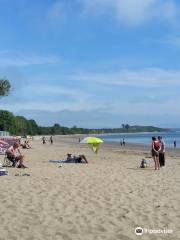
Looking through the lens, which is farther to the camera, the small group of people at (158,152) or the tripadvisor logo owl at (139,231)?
the small group of people at (158,152)

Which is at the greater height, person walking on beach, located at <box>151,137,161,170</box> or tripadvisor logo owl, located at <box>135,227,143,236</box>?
person walking on beach, located at <box>151,137,161,170</box>

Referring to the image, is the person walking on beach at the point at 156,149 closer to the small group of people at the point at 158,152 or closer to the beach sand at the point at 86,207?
the small group of people at the point at 158,152

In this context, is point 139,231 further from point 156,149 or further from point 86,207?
point 156,149

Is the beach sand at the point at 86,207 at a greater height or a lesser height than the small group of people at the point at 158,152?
lesser

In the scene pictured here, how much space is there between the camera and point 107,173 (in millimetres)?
16203

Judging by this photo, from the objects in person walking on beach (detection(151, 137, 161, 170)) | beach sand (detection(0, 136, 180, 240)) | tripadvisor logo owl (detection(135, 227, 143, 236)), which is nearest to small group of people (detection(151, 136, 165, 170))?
person walking on beach (detection(151, 137, 161, 170))

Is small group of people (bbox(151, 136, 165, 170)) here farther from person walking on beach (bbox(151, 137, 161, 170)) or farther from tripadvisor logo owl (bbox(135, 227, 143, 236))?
tripadvisor logo owl (bbox(135, 227, 143, 236))

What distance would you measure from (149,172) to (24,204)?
8216mm

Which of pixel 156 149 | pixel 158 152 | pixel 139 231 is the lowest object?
pixel 139 231

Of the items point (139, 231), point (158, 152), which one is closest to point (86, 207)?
point (139, 231)

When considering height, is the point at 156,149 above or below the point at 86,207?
above

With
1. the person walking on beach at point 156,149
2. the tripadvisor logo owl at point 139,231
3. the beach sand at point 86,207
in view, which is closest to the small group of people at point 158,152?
the person walking on beach at point 156,149

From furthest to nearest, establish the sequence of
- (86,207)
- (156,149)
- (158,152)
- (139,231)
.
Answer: (156,149) → (158,152) → (86,207) → (139,231)

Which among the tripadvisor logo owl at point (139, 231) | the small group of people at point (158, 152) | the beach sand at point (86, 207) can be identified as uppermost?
the small group of people at point (158, 152)
